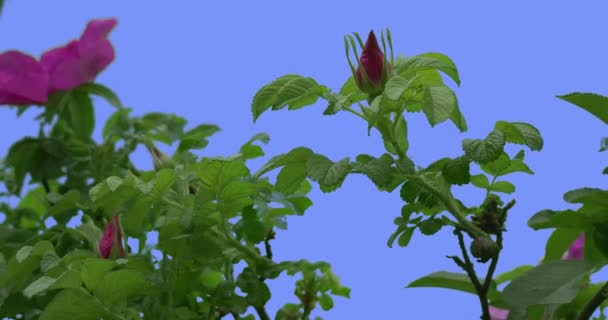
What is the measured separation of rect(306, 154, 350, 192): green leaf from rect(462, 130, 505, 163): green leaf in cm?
8

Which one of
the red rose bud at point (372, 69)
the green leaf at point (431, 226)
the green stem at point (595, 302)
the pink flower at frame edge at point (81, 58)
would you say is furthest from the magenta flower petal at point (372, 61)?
the pink flower at frame edge at point (81, 58)

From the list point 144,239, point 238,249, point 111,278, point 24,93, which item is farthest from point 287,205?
point 24,93

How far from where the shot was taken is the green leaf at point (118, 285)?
70 centimetres

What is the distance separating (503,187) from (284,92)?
0.20m

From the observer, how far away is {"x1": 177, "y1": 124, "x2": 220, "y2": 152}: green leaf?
44.2 inches

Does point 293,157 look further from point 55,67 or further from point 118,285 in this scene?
point 55,67

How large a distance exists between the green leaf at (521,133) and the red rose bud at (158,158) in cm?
34

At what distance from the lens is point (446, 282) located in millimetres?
815

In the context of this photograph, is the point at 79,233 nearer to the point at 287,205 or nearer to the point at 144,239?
the point at 144,239

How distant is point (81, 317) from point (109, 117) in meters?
0.52

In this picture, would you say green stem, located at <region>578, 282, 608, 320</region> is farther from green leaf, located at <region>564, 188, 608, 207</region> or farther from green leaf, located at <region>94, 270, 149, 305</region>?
green leaf, located at <region>94, 270, 149, 305</region>

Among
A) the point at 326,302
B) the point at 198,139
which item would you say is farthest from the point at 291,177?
the point at 198,139

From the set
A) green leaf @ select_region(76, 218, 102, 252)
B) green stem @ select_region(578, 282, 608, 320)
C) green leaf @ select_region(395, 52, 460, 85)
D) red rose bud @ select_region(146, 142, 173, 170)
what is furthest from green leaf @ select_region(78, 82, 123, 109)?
green stem @ select_region(578, 282, 608, 320)

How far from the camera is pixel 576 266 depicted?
707 mm
